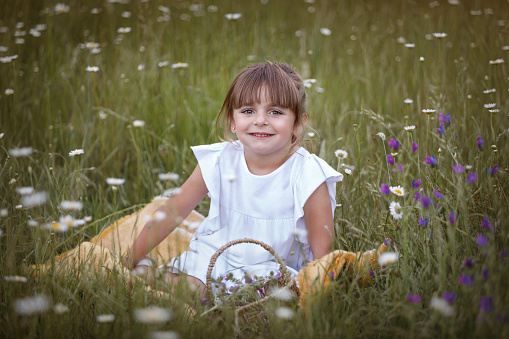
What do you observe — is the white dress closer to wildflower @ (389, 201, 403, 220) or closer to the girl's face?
the girl's face

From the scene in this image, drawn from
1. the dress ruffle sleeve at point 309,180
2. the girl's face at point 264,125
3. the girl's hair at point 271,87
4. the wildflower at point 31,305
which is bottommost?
the wildflower at point 31,305

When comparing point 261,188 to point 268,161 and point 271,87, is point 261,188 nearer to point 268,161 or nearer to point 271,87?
point 268,161

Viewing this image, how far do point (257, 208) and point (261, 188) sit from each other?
90mm

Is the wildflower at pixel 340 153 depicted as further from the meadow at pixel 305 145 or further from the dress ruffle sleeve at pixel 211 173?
the dress ruffle sleeve at pixel 211 173

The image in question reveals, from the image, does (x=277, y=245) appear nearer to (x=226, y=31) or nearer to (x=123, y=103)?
(x=123, y=103)

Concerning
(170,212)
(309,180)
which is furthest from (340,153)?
(170,212)

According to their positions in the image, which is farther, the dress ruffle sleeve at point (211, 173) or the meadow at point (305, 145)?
the dress ruffle sleeve at point (211, 173)

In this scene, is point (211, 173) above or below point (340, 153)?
below

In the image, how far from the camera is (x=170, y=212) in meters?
2.15

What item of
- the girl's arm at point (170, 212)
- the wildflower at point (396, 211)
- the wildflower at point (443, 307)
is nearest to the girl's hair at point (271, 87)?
the girl's arm at point (170, 212)

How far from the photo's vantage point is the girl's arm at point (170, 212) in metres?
2.10

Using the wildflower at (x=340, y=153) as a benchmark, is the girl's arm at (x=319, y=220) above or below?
below

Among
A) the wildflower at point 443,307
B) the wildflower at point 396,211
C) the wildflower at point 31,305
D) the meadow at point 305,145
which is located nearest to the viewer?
the wildflower at point 443,307

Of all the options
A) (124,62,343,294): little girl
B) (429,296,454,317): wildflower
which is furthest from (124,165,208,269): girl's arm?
(429,296,454,317): wildflower
